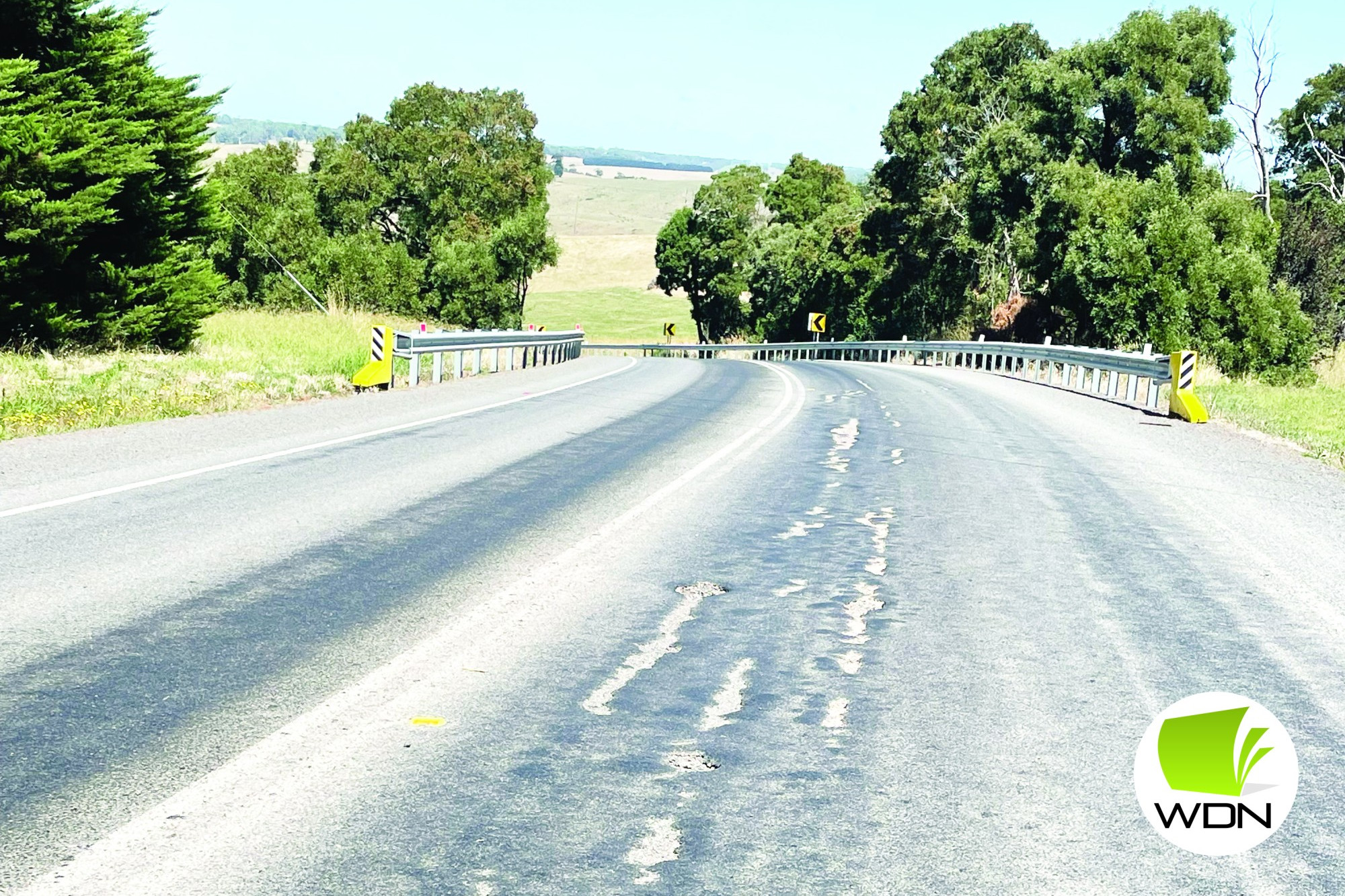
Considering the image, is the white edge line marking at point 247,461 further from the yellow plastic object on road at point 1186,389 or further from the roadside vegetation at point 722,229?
the yellow plastic object on road at point 1186,389

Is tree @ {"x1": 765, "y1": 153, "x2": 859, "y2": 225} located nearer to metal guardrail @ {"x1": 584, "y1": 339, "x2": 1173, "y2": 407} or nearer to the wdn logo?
metal guardrail @ {"x1": 584, "y1": 339, "x2": 1173, "y2": 407}

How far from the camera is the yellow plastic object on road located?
68.3 ft

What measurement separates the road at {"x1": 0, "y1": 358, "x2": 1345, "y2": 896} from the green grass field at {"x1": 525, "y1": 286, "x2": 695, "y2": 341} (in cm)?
9924

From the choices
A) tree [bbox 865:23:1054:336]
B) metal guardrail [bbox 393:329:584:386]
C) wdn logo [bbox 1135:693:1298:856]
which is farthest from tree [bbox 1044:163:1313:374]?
wdn logo [bbox 1135:693:1298:856]

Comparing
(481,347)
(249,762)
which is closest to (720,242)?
(481,347)

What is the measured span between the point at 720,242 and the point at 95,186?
2987 inches

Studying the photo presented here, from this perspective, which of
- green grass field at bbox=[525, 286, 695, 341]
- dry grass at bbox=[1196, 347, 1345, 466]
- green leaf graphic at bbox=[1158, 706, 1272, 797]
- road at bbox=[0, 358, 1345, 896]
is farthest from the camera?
green grass field at bbox=[525, 286, 695, 341]

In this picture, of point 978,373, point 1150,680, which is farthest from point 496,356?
point 1150,680

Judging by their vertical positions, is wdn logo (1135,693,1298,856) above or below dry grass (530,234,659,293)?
below

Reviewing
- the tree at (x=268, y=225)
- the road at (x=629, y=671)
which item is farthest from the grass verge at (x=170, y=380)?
the tree at (x=268, y=225)

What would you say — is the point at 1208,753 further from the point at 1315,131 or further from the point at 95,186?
the point at 1315,131

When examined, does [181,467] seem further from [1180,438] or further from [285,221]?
[285,221]

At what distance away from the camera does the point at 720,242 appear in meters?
96.1

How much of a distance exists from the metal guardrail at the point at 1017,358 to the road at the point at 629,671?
12.0 metres
